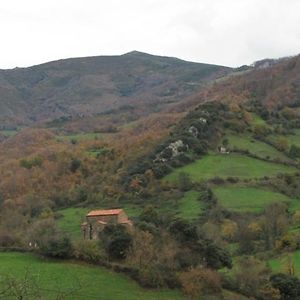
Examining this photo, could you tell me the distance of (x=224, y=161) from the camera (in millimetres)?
114625

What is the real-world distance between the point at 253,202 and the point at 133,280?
4622 centimetres

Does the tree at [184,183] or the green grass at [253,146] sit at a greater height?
the green grass at [253,146]

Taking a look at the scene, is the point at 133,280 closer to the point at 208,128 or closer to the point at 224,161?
the point at 224,161

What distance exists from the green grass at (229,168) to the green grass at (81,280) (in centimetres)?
5578

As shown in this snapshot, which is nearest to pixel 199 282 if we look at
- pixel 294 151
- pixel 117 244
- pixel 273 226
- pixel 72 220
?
pixel 117 244

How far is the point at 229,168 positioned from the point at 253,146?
14.1 meters

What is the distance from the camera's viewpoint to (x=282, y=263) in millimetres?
65312

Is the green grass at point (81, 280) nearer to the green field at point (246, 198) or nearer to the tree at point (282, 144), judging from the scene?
the green field at point (246, 198)

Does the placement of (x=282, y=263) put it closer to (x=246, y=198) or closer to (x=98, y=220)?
(x=98, y=220)

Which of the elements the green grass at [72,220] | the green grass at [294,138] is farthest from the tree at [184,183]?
the green grass at [294,138]

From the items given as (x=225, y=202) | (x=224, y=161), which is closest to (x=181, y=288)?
Result: (x=225, y=202)

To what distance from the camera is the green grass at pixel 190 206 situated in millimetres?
90000

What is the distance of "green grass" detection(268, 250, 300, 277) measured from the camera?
203 ft

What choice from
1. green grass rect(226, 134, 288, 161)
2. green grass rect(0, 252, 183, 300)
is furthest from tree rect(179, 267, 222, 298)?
green grass rect(226, 134, 288, 161)
